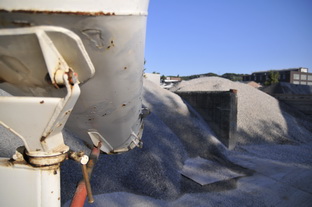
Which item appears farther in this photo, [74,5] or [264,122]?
[264,122]

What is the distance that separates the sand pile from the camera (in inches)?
294

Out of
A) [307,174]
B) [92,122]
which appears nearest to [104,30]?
[92,122]

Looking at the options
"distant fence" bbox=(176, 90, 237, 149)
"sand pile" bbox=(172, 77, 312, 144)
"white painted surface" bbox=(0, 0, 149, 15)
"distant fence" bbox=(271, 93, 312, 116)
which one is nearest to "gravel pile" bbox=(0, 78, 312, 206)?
"sand pile" bbox=(172, 77, 312, 144)

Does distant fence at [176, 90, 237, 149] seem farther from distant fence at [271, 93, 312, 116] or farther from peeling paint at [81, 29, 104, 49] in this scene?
peeling paint at [81, 29, 104, 49]

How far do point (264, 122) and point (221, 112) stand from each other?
2474mm

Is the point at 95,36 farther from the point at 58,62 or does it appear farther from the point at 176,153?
the point at 176,153

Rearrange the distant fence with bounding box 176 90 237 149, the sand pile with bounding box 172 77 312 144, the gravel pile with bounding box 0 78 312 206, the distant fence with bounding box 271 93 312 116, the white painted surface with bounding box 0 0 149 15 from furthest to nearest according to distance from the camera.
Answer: the distant fence with bounding box 271 93 312 116, the sand pile with bounding box 172 77 312 144, the distant fence with bounding box 176 90 237 149, the gravel pile with bounding box 0 78 312 206, the white painted surface with bounding box 0 0 149 15

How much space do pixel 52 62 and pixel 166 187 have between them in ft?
11.7

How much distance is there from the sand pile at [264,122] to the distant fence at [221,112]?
761 mm

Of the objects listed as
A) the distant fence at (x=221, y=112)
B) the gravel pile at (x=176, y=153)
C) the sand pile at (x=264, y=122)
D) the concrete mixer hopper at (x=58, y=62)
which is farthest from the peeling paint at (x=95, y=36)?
the sand pile at (x=264, y=122)

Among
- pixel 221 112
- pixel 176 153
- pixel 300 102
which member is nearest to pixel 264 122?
pixel 221 112

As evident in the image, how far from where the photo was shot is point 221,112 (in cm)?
681

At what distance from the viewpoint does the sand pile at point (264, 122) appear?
24.5 ft

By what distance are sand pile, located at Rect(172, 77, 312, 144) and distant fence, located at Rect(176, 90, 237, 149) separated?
76 cm
